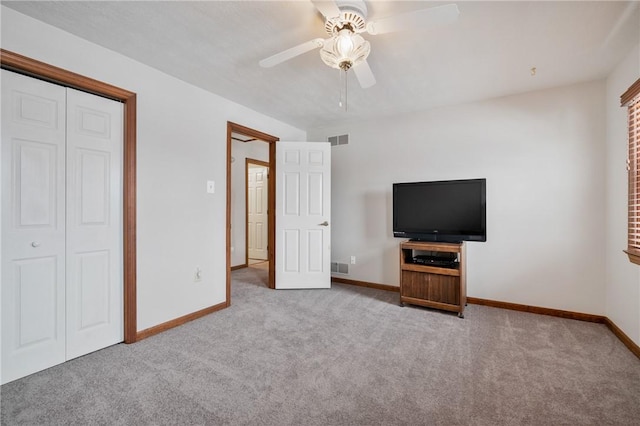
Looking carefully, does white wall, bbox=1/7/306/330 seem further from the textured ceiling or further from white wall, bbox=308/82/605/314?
white wall, bbox=308/82/605/314

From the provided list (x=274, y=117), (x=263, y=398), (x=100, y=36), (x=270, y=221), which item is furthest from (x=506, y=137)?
(x=100, y=36)

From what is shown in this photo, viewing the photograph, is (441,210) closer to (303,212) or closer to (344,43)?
(303,212)

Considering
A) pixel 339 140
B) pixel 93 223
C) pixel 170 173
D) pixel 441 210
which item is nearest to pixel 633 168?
pixel 441 210

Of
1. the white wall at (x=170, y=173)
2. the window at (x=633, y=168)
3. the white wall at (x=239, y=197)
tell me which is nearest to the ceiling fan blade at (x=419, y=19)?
the window at (x=633, y=168)

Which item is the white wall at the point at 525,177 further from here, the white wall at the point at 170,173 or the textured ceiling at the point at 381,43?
the white wall at the point at 170,173

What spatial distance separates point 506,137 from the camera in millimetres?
3207

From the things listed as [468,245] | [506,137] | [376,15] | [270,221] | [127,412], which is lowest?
[127,412]

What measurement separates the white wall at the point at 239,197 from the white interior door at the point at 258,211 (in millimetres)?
668

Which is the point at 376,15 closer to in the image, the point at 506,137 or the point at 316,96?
the point at 316,96

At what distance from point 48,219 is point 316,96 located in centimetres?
264

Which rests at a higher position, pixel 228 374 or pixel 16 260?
pixel 16 260

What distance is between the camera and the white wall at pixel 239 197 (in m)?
5.46

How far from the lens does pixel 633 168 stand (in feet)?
7.11

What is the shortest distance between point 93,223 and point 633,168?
4231 millimetres
